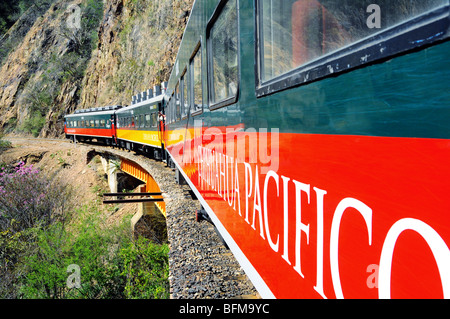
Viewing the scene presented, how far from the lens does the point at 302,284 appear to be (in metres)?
1.66

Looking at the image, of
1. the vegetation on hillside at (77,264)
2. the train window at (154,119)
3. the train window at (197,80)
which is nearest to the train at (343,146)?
the train window at (197,80)

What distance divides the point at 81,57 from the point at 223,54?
A: 200ft

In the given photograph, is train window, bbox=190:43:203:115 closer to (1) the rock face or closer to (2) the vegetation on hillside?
(2) the vegetation on hillside

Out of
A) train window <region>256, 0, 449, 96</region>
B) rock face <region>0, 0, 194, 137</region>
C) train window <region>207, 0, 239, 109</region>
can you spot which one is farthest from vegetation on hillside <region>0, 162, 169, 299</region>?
rock face <region>0, 0, 194, 137</region>

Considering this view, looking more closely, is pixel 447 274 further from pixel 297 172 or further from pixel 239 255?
pixel 239 255

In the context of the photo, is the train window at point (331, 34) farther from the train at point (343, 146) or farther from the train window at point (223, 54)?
the train window at point (223, 54)

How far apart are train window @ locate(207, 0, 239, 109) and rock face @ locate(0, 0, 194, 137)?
26497mm

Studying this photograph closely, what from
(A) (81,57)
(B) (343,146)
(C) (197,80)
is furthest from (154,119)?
(A) (81,57)

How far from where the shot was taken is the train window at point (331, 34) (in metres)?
0.97

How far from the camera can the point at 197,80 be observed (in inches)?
193

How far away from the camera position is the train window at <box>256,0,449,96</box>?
97 cm

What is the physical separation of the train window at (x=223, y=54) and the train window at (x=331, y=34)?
0.65 meters

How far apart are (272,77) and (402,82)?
3.45 feet
